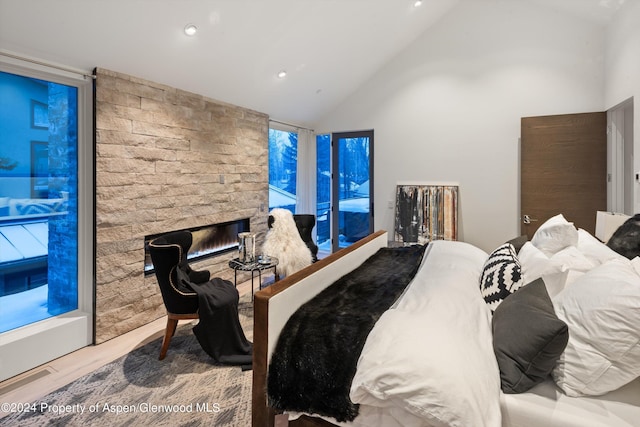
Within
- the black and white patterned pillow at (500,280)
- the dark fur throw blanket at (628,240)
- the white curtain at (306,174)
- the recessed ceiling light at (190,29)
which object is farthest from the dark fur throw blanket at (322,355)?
the white curtain at (306,174)

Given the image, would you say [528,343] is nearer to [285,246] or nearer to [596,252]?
[596,252]

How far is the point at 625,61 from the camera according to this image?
3.08 meters

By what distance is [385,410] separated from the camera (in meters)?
1.25

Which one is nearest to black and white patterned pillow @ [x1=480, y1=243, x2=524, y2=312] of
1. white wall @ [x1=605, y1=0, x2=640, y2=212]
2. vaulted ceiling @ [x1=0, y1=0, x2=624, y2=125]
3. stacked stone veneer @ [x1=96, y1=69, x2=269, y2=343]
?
white wall @ [x1=605, y1=0, x2=640, y2=212]

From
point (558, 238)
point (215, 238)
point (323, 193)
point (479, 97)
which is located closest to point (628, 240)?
point (558, 238)

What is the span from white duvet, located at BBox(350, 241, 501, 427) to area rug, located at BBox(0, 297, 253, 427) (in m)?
1.07

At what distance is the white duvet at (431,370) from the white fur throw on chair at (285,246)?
2210 millimetres

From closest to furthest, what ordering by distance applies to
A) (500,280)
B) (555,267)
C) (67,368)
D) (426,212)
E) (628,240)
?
(555,267)
(500,280)
(628,240)
(67,368)
(426,212)

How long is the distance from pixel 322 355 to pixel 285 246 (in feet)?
7.71

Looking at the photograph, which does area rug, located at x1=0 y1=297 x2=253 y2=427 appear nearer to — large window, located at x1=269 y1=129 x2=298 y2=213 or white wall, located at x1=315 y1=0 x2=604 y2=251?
large window, located at x1=269 y1=129 x2=298 y2=213

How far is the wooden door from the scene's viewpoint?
11.9ft

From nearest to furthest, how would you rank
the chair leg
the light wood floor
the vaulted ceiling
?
the light wood floor → the vaulted ceiling → the chair leg

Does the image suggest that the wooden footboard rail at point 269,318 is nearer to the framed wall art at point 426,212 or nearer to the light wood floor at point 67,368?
the light wood floor at point 67,368

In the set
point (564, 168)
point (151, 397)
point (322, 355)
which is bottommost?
point (151, 397)
